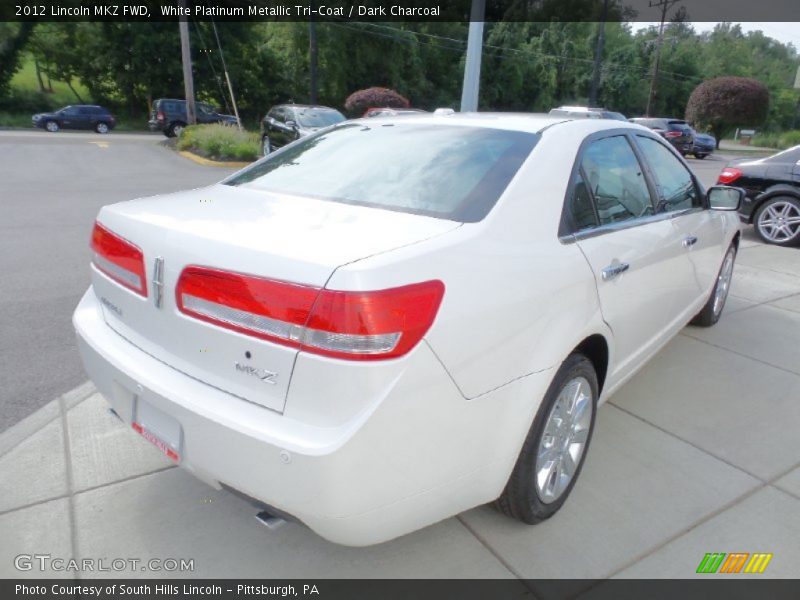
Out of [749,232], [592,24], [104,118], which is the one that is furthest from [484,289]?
[592,24]

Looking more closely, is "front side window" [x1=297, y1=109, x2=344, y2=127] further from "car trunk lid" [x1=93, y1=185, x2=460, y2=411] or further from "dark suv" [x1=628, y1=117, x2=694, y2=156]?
"car trunk lid" [x1=93, y1=185, x2=460, y2=411]

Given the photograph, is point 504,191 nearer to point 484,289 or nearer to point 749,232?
point 484,289

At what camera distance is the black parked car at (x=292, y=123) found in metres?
16.2

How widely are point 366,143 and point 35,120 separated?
33.0 m

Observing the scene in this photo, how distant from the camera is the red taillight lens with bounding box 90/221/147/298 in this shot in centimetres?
213

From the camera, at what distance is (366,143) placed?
292 centimetres

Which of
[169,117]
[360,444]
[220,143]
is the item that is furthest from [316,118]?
[360,444]

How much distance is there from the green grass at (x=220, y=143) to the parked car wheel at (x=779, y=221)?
1229 cm

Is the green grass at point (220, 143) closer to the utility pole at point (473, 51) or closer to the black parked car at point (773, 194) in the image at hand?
the utility pole at point (473, 51)

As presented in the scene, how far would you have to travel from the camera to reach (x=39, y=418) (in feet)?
10.5

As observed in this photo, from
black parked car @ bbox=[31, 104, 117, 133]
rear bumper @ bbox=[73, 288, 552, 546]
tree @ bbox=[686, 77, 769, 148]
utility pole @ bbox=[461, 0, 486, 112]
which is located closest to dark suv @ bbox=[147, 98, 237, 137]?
black parked car @ bbox=[31, 104, 117, 133]

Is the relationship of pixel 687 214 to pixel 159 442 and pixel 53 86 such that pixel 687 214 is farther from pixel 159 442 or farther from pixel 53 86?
pixel 53 86

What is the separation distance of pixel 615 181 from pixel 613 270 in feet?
1.85
